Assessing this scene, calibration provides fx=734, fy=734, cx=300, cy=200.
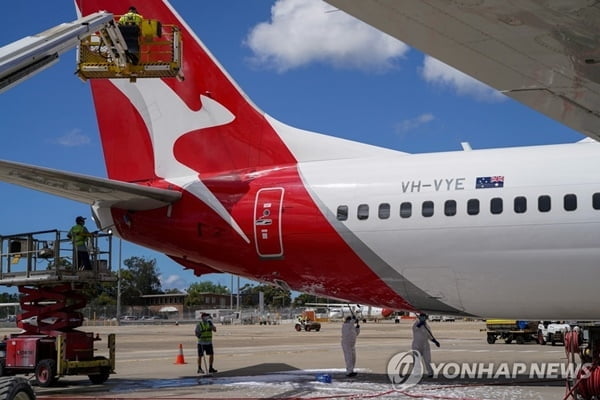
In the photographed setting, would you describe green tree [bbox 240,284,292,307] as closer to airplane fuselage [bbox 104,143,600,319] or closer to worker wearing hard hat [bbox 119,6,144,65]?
airplane fuselage [bbox 104,143,600,319]

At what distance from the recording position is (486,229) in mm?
12758

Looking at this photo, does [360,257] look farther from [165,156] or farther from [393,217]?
[165,156]

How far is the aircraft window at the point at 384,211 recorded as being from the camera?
13.6 meters

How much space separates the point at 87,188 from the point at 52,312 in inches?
136

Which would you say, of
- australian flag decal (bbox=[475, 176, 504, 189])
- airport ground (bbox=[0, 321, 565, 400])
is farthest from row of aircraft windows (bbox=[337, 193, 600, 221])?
airport ground (bbox=[0, 321, 565, 400])

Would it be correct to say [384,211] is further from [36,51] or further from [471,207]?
[36,51]

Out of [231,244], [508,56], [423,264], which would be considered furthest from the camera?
[231,244]

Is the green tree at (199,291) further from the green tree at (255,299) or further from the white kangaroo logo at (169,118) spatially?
the white kangaroo logo at (169,118)

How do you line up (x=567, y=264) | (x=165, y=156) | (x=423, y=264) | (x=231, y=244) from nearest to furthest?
(x=567, y=264), (x=423, y=264), (x=231, y=244), (x=165, y=156)

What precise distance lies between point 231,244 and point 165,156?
3.01 metres

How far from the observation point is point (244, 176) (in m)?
15.3

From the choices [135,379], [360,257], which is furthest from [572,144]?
[135,379]

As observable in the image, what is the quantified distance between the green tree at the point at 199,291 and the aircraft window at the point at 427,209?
132 meters

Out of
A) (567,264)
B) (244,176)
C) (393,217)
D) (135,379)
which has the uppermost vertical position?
(244,176)
